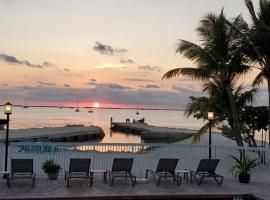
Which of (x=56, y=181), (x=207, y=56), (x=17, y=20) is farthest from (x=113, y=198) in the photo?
(x=17, y=20)

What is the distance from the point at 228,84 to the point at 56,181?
11681 mm

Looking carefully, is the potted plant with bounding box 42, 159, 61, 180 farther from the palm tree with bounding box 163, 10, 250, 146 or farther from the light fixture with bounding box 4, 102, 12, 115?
the palm tree with bounding box 163, 10, 250, 146

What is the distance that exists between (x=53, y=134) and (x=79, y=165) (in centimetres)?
4055

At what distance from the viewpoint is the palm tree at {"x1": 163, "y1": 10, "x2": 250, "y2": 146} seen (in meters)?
21.6

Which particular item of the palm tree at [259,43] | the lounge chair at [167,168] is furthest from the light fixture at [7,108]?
the palm tree at [259,43]

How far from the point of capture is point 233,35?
2166cm

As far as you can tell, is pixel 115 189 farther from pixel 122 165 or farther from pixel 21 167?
pixel 21 167

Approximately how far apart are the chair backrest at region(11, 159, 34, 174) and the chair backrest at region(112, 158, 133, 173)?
271 cm

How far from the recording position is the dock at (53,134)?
44.4 meters

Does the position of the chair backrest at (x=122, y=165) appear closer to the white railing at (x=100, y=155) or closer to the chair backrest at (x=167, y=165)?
the chair backrest at (x=167, y=165)

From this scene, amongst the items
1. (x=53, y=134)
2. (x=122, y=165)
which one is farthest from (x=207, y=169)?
(x=53, y=134)

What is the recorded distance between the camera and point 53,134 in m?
52.8

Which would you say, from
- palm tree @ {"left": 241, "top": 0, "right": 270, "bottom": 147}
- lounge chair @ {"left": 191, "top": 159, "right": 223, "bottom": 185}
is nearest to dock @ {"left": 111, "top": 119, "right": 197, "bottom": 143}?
palm tree @ {"left": 241, "top": 0, "right": 270, "bottom": 147}

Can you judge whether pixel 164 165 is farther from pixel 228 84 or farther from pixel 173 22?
pixel 173 22
